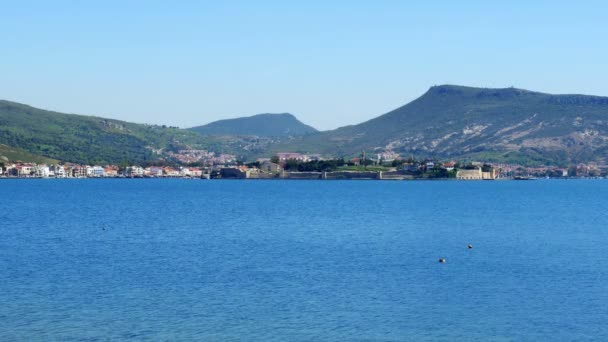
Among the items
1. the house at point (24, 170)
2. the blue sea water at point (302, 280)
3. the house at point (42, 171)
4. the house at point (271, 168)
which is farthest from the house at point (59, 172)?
the blue sea water at point (302, 280)

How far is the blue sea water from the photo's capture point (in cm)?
2761

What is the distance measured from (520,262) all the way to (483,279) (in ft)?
18.3

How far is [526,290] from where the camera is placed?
112 feet

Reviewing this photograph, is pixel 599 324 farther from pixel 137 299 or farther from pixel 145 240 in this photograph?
pixel 145 240

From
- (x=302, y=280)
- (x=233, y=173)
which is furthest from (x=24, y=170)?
(x=302, y=280)

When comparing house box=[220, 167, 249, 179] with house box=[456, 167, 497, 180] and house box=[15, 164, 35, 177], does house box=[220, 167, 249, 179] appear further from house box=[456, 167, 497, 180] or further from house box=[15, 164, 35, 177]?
house box=[456, 167, 497, 180]

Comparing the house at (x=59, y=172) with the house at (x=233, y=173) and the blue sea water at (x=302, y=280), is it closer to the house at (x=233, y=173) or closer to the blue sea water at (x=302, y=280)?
Result: the house at (x=233, y=173)

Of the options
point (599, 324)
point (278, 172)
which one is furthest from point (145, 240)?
point (278, 172)

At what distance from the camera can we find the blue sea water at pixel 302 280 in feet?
90.6

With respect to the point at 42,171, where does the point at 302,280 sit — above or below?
below

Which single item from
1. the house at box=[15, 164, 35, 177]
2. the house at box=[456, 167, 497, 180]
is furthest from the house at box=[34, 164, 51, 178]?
the house at box=[456, 167, 497, 180]

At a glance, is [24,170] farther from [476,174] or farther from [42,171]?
[476,174]

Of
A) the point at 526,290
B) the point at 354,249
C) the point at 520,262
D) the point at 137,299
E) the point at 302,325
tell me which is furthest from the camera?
the point at 354,249

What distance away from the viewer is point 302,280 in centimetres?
3600
